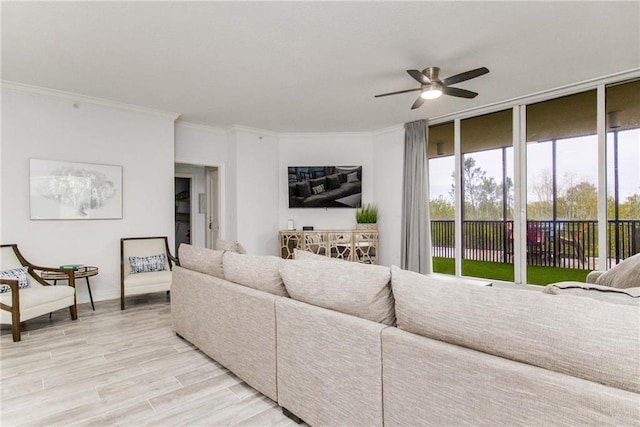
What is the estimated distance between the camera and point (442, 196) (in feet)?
18.0

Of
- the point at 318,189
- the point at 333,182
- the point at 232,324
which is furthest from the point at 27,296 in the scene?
the point at 333,182

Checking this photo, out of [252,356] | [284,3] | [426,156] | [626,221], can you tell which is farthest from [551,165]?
[252,356]

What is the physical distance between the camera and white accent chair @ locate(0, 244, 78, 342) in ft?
9.86

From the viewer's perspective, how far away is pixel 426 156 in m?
5.35

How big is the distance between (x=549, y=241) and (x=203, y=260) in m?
4.29

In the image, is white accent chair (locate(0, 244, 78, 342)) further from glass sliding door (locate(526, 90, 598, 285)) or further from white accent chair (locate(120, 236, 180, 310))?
glass sliding door (locate(526, 90, 598, 285))

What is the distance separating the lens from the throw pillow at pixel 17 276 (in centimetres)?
325

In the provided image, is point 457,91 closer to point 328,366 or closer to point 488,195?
point 488,195

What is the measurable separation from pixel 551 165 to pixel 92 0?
16.5 feet

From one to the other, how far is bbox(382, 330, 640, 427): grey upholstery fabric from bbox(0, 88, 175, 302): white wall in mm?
4285

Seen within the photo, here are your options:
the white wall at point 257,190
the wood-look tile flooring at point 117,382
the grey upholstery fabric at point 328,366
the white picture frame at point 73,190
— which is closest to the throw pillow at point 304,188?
the white wall at point 257,190

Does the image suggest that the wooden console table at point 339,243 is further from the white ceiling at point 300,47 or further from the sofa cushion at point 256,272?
the sofa cushion at point 256,272

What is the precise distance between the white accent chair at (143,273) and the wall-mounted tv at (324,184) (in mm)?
2379

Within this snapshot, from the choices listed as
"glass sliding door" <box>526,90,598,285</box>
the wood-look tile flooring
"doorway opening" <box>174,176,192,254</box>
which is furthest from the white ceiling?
"doorway opening" <box>174,176,192,254</box>
